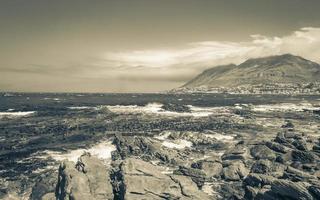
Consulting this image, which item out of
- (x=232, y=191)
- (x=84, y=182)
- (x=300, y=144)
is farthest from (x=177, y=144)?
(x=84, y=182)

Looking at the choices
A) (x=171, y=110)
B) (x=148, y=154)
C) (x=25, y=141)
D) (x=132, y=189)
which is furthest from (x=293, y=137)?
(x=171, y=110)

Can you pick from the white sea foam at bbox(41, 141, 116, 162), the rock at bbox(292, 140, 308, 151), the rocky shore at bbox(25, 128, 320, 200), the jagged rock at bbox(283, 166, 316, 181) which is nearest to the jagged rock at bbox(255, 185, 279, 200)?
the rocky shore at bbox(25, 128, 320, 200)

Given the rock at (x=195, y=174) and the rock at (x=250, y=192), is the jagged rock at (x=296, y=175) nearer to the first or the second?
the rock at (x=250, y=192)

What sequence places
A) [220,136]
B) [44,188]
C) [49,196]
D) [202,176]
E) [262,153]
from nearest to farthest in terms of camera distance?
[49,196] < [44,188] < [202,176] < [262,153] < [220,136]

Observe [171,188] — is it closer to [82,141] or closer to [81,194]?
[81,194]

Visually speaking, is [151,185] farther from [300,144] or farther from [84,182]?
[300,144]
